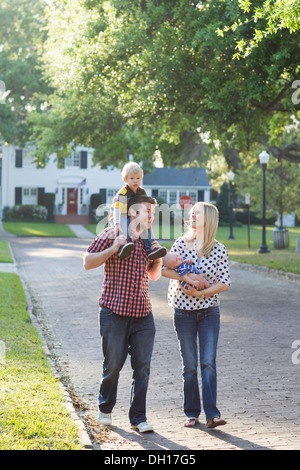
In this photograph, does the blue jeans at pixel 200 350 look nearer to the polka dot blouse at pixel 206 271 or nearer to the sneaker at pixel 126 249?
the polka dot blouse at pixel 206 271

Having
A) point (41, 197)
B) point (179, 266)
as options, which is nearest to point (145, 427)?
point (179, 266)

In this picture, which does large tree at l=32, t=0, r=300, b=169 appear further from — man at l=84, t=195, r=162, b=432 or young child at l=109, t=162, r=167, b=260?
man at l=84, t=195, r=162, b=432

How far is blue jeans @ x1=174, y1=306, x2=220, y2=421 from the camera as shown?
5594 millimetres

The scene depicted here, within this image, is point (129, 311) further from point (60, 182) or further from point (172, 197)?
point (172, 197)

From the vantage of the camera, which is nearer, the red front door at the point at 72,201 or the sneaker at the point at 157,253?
the sneaker at the point at 157,253

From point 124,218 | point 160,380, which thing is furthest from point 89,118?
point 124,218

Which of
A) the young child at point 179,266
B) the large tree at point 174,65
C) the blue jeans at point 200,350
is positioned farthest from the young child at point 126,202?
the large tree at point 174,65

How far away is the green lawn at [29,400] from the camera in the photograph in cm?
488

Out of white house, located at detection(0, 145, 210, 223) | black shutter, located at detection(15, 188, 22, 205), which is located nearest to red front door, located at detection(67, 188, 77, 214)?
white house, located at detection(0, 145, 210, 223)

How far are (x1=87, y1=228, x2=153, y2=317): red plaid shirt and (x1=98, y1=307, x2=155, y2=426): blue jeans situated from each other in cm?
8

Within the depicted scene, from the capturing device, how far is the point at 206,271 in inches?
222

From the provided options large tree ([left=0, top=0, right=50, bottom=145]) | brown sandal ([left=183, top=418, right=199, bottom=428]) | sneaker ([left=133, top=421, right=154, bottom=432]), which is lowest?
brown sandal ([left=183, top=418, right=199, bottom=428])

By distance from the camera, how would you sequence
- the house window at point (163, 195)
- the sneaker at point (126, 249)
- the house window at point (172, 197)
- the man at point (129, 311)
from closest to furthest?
1. the sneaker at point (126, 249)
2. the man at point (129, 311)
3. the house window at point (172, 197)
4. the house window at point (163, 195)

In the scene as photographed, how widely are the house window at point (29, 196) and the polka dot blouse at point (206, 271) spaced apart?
49801 mm
